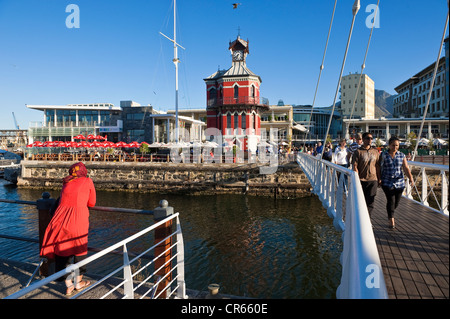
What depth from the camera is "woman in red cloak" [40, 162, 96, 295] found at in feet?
12.0

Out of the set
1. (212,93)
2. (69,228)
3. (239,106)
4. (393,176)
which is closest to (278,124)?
(239,106)

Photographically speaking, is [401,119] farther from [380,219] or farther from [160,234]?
[160,234]

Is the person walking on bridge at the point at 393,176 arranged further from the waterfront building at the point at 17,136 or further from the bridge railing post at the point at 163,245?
the waterfront building at the point at 17,136

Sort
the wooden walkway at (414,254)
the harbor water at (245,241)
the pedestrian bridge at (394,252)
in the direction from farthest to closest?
the harbor water at (245,241) < the wooden walkway at (414,254) < the pedestrian bridge at (394,252)

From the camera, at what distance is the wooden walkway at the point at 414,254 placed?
2.89m

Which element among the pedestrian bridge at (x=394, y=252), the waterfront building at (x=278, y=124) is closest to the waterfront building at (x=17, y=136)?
the waterfront building at (x=278, y=124)

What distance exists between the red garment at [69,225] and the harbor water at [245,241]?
528 cm

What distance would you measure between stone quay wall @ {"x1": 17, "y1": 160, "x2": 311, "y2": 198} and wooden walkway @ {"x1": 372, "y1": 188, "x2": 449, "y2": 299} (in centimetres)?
1703

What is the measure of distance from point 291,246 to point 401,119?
47530 mm

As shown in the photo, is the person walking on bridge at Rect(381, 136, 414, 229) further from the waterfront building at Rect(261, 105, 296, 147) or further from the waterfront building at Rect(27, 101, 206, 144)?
the waterfront building at Rect(261, 105, 296, 147)

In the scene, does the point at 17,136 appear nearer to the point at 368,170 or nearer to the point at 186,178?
the point at 186,178

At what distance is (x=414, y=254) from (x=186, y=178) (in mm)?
21953
